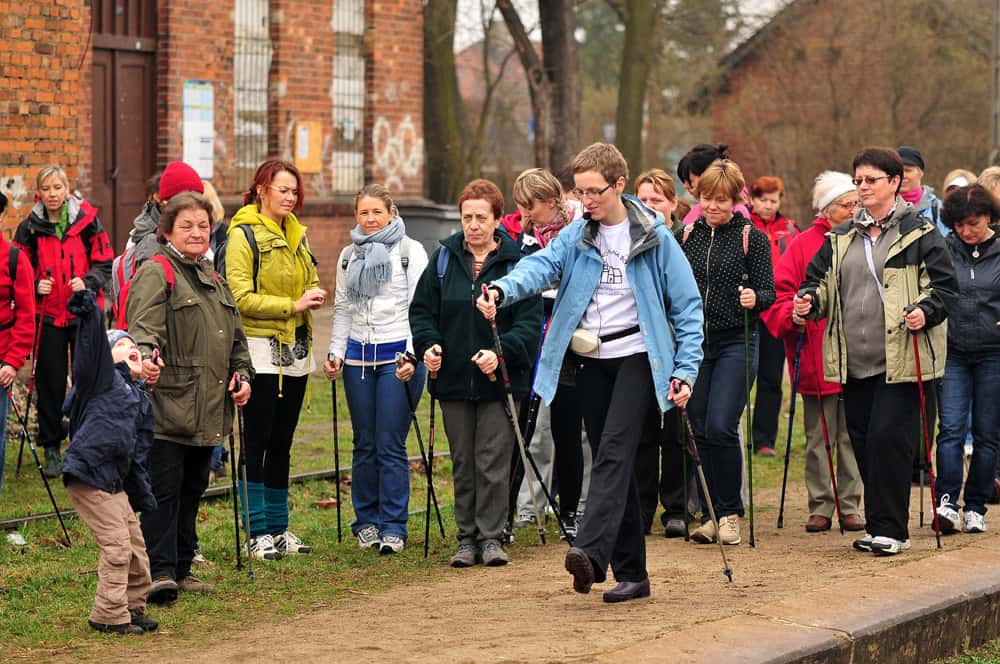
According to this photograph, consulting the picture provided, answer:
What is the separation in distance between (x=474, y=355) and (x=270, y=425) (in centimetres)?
126

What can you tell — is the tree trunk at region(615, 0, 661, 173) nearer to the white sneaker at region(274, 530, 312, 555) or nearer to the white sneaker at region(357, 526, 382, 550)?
the white sneaker at region(357, 526, 382, 550)

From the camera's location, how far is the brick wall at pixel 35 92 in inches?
491

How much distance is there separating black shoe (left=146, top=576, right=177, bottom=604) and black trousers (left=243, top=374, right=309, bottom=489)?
1358mm

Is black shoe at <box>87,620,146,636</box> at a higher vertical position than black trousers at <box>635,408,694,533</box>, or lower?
lower

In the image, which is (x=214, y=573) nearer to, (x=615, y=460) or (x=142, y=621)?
(x=142, y=621)

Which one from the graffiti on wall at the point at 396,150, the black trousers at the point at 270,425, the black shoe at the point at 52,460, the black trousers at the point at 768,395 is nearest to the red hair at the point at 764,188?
the black trousers at the point at 768,395

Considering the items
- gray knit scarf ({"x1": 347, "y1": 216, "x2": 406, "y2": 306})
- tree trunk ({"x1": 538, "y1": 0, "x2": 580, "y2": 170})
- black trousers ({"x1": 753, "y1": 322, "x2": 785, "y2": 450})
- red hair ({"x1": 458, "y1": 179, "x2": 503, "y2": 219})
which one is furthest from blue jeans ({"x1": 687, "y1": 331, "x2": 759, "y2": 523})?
tree trunk ({"x1": 538, "y1": 0, "x2": 580, "y2": 170})

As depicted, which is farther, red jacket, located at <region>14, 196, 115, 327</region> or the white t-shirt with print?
red jacket, located at <region>14, 196, 115, 327</region>

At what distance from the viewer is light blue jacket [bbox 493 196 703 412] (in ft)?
23.3

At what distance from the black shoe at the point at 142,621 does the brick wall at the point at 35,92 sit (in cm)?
664

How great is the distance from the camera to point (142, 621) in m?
6.89

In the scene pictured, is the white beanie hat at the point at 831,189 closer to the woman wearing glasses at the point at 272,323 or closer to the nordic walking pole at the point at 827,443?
the nordic walking pole at the point at 827,443

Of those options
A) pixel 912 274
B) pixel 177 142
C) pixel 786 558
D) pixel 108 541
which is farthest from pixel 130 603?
pixel 177 142

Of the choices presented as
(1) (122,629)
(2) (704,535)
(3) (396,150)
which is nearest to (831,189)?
(2) (704,535)
